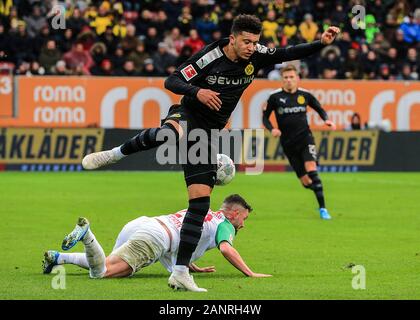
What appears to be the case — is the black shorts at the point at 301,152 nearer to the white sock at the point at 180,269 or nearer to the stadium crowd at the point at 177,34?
the white sock at the point at 180,269

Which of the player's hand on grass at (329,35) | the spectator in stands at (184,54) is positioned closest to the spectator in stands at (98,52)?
the spectator in stands at (184,54)

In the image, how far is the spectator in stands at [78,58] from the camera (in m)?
29.7

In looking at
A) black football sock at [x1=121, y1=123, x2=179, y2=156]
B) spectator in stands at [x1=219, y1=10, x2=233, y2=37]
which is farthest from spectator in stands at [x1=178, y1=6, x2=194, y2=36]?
black football sock at [x1=121, y1=123, x2=179, y2=156]

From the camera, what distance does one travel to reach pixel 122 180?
25203mm

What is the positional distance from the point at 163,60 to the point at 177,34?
1093mm

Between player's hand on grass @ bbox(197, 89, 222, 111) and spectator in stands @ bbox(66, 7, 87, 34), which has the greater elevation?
spectator in stands @ bbox(66, 7, 87, 34)

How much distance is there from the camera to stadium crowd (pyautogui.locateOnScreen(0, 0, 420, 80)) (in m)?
29.7

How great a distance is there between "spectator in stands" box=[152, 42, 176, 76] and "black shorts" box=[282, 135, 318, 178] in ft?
40.9

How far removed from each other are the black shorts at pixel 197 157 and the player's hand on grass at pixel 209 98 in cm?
45

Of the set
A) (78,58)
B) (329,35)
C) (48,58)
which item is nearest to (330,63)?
(78,58)

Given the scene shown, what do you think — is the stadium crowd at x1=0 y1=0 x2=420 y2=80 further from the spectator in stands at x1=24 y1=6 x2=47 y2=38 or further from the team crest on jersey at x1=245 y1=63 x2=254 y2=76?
the team crest on jersey at x1=245 y1=63 x2=254 y2=76

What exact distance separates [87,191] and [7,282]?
39.1 ft
